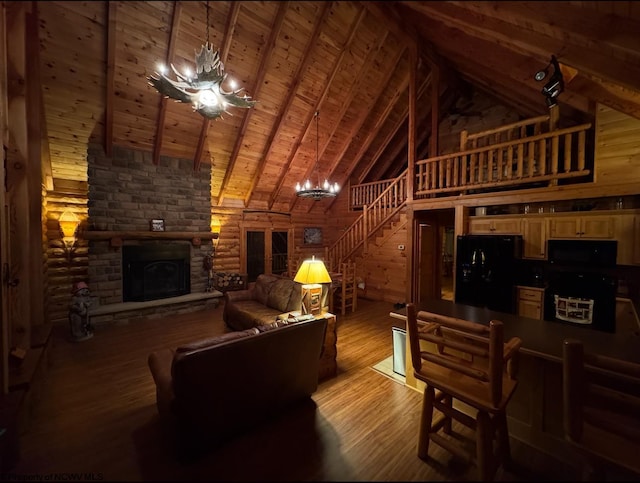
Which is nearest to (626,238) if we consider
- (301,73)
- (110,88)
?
(301,73)

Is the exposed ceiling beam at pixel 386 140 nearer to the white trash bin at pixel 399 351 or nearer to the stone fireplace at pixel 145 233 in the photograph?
the stone fireplace at pixel 145 233

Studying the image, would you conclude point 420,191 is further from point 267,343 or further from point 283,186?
point 267,343

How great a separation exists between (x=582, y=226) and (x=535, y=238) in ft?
1.79

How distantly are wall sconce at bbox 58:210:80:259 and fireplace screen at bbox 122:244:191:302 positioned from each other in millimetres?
836

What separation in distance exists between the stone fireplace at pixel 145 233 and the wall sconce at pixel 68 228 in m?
0.25

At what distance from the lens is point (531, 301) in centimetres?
416

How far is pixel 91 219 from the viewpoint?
4973 mm

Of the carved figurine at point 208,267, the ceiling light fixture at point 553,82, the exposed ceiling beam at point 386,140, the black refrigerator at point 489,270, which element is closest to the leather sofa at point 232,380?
the black refrigerator at point 489,270

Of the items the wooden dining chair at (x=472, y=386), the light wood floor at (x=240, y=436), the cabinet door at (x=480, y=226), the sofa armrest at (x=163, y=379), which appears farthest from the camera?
the cabinet door at (x=480, y=226)

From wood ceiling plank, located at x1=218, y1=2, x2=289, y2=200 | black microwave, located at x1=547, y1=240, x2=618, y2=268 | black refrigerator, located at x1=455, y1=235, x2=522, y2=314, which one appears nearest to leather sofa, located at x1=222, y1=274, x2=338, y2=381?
black refrigerator, located at x1=455, y1=235, x2=522, y2=314

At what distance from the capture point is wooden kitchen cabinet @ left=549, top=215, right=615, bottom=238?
352 cm

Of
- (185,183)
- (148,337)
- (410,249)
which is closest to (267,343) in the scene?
(148,337)

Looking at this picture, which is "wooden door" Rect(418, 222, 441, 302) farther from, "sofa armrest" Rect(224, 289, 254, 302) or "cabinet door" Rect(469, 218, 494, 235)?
"sofa armrest" Rect(224, 289, 254, 302)

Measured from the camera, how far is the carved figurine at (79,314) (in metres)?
4.07
